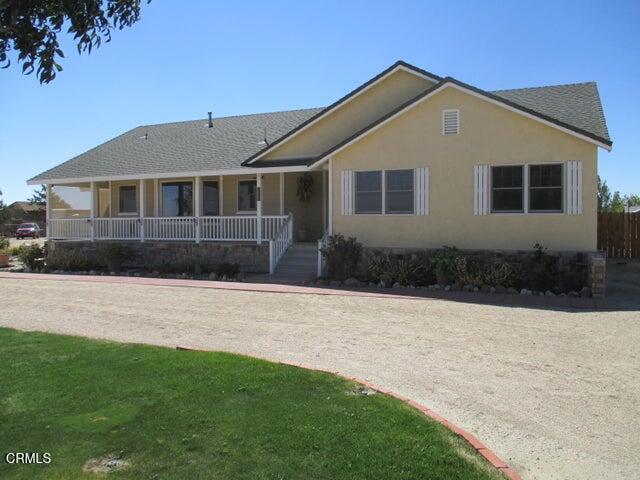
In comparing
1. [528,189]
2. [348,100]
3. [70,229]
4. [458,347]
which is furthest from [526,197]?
[70,229]

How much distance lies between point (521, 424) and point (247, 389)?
2.64 metres

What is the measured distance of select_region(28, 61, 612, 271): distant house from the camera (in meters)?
14.5

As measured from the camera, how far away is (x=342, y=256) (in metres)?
15.8

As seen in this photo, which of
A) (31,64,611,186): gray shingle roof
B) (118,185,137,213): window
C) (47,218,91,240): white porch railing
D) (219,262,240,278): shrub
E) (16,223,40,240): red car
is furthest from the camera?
(16,223,40,240): red car

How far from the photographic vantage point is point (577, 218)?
46.5 ft

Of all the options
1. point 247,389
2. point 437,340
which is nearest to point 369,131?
point 437,340

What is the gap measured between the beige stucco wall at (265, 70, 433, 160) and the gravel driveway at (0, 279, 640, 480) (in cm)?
729

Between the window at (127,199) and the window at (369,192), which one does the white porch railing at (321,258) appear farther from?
the window at (127,199)

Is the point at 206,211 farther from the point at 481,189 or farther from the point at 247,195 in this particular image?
the point at 481,189

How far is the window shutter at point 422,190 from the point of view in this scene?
1577 centimetres

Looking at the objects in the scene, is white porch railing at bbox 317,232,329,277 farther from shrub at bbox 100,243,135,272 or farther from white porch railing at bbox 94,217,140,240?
white porch railing at bbox 94,217,140,240

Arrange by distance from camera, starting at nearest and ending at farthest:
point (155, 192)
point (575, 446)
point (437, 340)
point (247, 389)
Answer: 1. point (575, 446)
2. point (247, 389)
3. point (437, 340)
4. point (155, 192)

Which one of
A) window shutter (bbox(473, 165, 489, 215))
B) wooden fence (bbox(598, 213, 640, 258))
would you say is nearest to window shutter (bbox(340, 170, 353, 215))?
window shutter (bbox(473, 165, 489, 215))

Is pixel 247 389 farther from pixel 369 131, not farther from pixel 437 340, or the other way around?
pixel 369 131
